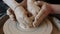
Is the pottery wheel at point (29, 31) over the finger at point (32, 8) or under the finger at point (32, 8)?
under

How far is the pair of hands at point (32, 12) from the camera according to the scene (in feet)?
2.84

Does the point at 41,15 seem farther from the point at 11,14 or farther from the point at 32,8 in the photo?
the point at 11,14

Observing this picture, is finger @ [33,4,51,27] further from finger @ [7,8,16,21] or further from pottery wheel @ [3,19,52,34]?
finger @ [7,8,16,21]

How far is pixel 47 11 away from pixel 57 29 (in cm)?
18

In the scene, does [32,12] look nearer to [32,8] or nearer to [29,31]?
[32,8]

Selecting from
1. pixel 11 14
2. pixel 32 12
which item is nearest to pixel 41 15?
pixel 32 12

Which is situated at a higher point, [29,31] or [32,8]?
[32,8]

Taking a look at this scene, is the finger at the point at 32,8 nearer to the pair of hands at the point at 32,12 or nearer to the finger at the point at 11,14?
the pair of hands at the point at 32,12

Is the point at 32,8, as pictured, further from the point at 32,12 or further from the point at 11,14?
the point at 11,14

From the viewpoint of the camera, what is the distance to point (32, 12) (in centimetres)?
90

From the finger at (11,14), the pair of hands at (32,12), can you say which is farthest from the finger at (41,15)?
the finger at (11,14)

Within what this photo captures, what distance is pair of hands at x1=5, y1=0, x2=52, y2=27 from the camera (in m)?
0.86

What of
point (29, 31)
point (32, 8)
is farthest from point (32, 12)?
point (29, 31)

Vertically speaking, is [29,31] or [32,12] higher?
[32,12]
